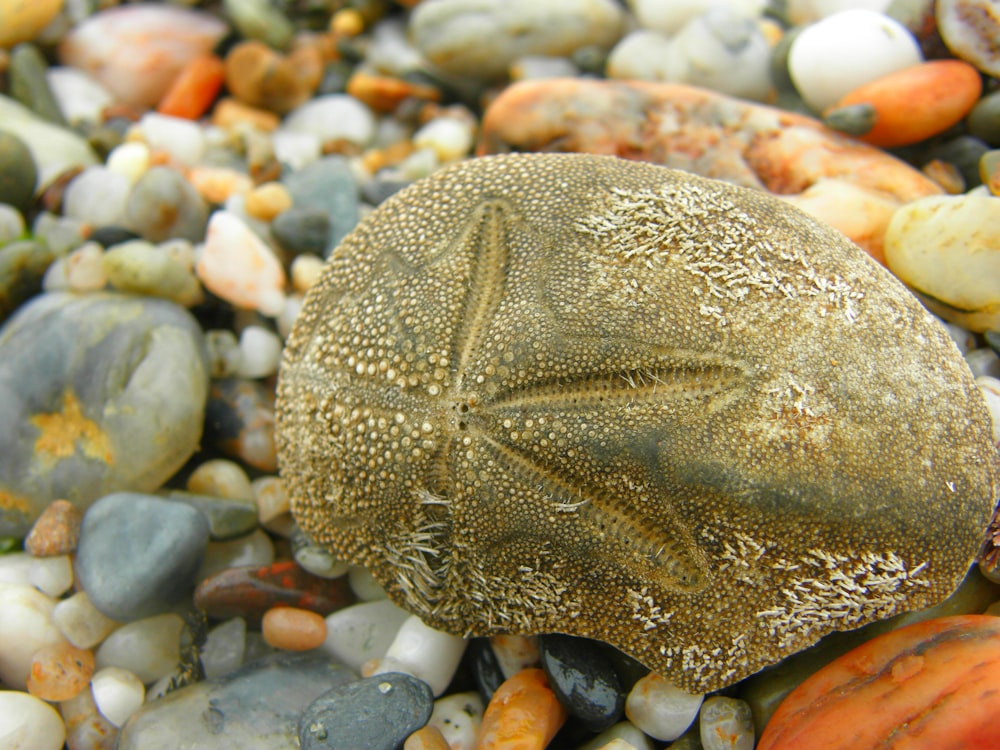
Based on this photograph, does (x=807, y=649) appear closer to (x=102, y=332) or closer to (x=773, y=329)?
(x=773, y=329)

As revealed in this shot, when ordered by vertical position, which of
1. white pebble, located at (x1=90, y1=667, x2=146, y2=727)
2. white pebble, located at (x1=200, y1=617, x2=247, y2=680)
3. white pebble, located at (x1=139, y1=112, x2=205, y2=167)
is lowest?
white pebble, located at (x1=90, y1=667, x2=146, y2=727)

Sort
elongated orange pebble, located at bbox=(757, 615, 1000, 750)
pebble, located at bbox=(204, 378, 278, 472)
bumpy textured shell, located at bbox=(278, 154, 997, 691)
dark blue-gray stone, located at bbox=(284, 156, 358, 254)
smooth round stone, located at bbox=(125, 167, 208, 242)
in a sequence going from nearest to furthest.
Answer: elongated orange pebble, located at bbox=(757, 615, 1000, 750)
bumpy textured shell, located at bbox=(278, 154, 997, 691)
pebble, located at bbox=(204, 378, 278, 472)
smooth round stone, located at bbox=(125, 167, 208, 242)
dark blue-gray stone, located at bbox=(284, 156, 358, 254)

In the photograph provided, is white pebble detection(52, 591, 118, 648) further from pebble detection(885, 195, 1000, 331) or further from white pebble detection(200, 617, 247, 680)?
pebble detection(885, 195, 1000, 331)

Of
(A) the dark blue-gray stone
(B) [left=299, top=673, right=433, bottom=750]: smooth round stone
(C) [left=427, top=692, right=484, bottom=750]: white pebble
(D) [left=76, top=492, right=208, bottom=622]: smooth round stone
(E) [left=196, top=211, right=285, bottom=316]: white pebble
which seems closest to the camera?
(B) [left=299, top=673, right=433, bottom=750]: smooth round stone

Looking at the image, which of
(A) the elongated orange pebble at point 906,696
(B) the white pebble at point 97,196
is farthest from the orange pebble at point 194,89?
(A) the elongated orange pebble at point 906,696

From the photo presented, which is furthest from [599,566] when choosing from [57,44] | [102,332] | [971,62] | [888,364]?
[57,44]

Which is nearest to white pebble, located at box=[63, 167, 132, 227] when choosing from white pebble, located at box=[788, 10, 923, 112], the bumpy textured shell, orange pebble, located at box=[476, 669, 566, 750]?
the bumpy textured shell
